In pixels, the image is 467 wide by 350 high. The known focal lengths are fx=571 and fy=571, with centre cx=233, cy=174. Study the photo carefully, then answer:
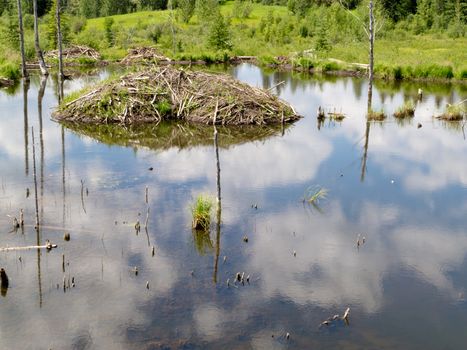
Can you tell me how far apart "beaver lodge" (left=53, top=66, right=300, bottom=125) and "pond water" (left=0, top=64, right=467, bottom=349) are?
1410 mm

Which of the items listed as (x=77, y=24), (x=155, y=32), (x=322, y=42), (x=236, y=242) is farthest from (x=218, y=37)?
(x=236, y=242)

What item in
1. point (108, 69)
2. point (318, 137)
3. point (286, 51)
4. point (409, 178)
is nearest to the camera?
point (409, 178)

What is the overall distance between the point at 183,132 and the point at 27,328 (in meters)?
14.0

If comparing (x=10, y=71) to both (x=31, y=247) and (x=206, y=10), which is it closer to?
(x=31, y=247)

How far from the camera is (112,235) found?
12281mm

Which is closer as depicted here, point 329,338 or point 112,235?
point 329,338

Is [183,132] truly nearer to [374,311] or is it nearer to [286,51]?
[374,311]

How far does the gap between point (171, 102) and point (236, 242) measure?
511 inches

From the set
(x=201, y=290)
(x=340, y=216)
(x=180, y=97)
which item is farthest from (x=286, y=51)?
(x=201, y=290)

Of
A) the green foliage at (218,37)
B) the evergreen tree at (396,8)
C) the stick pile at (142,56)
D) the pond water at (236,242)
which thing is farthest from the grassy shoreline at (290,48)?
the pond water at (236,242)

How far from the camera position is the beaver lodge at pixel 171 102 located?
23172 mm

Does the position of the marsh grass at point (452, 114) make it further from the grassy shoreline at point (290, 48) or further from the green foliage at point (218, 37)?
the green foliage at point (218, 37)

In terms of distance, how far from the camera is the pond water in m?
8.95

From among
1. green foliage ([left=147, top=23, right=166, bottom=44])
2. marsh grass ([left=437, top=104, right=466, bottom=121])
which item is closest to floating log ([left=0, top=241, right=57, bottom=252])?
marsh grass ([left=437, top=104, right=466, bottom=121])
